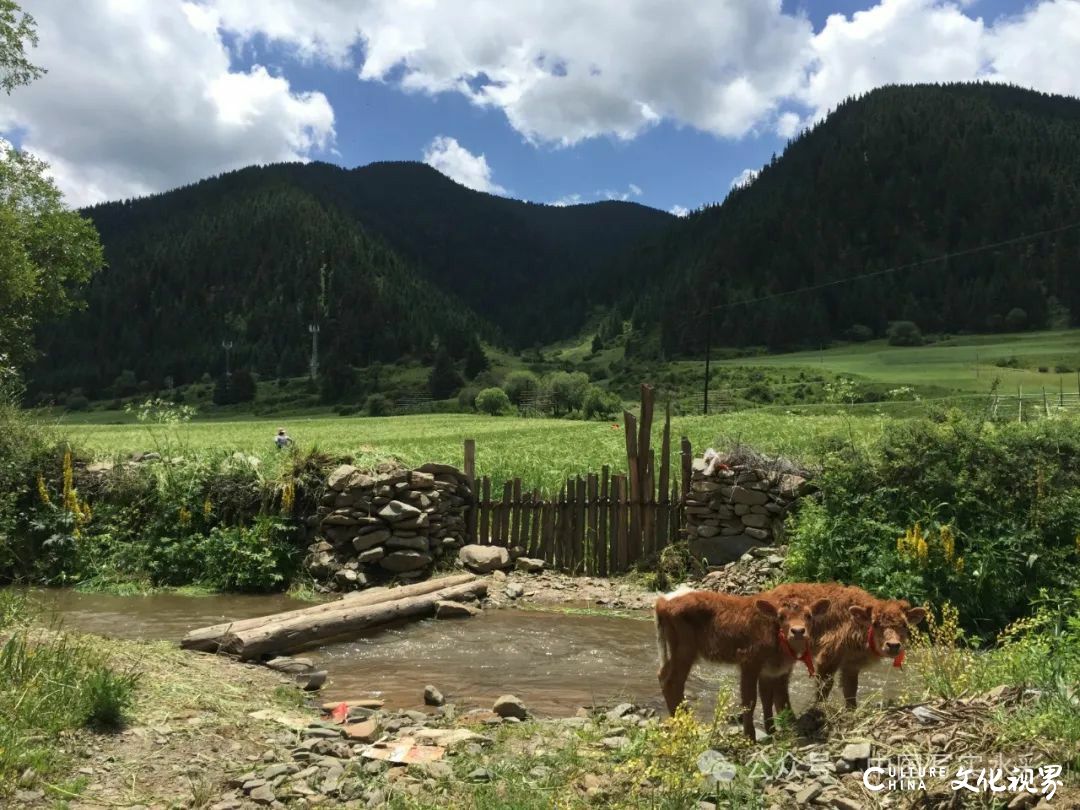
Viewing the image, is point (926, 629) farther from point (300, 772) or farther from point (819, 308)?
point (819, 308)

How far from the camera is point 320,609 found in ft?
31.5

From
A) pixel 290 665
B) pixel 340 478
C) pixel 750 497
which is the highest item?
pixel 340 478

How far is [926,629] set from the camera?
841 cm

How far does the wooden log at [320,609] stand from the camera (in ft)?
27.4

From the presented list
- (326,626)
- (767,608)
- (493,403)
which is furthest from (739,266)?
(767,608)

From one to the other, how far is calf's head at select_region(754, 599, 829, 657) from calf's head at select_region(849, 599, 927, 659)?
0.28 meters

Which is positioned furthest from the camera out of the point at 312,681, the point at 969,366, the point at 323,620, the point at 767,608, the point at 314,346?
the point at 314,346

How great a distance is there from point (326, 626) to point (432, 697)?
9.13ft

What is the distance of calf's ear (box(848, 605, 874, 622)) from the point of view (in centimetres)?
545

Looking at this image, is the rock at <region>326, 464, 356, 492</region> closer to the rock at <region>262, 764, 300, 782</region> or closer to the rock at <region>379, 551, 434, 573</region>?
the rock at <region>379, 551, 434, 573</region>

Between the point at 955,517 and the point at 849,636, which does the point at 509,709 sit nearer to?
the point at 849,636

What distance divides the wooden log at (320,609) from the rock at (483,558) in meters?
0.45

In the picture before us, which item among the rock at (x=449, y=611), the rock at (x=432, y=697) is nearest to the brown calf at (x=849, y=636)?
the rock at (x=432, y=697)

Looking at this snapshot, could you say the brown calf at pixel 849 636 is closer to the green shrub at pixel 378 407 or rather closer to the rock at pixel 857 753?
the rock at pixel 857 753
